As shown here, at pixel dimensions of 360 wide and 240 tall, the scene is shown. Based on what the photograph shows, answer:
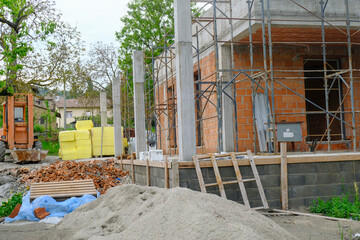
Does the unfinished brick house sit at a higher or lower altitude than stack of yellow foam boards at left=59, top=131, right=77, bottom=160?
higher

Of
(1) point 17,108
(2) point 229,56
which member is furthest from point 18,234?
(1) point 17,108

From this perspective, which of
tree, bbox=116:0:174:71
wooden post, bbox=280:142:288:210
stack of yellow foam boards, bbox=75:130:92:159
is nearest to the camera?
wooden post, bbox=280:142:288:210

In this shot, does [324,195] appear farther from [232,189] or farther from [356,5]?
[356,5]

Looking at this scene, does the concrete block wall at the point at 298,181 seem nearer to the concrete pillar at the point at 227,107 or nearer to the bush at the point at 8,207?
the concrete pillar at the point at 227,107

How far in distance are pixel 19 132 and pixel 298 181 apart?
15.6m

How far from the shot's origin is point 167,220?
5668 millimetres

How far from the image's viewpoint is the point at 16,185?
45.3ft

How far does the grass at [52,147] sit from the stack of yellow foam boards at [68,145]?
26.7ft

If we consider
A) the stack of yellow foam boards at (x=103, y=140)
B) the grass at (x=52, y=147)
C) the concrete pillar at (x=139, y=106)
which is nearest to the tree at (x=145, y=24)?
the grass at (x=52, y=147)

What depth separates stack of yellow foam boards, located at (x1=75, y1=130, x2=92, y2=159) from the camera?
21.6 m

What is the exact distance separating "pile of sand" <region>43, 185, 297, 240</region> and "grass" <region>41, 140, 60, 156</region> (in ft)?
74.2

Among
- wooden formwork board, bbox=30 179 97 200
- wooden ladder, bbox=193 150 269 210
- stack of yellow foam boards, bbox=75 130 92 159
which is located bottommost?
wooden formwork board, bbox=30 179 97 200

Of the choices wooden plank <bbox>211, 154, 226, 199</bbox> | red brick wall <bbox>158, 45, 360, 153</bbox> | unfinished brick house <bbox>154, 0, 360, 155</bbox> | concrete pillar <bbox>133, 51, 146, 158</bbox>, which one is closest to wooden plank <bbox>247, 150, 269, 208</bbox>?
wooden plank <bbox>211, 154, 226, 199</bbox>

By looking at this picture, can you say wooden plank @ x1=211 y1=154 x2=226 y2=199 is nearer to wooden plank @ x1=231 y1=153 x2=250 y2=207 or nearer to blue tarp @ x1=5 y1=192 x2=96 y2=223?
wooden plank @ x1=231 y1=153 x2=250 y2=207
